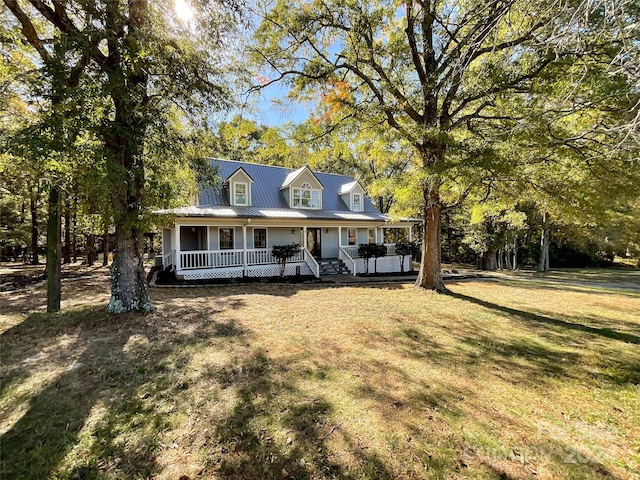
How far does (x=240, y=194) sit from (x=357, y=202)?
28.7 ft

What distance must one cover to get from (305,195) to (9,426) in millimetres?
16589

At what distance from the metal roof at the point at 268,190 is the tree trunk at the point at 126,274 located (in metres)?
8.45

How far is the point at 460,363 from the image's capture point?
15.8 feet

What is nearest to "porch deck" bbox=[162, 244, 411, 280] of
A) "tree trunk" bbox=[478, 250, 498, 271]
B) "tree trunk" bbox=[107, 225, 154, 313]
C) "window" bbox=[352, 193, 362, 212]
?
"window" bbox=[352, 193, 362, 212]

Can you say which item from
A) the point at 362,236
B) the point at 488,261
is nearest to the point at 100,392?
the point at 362,236

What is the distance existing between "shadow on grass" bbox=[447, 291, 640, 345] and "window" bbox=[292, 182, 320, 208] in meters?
11.3

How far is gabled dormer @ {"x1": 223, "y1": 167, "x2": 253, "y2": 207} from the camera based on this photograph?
16.0 meters

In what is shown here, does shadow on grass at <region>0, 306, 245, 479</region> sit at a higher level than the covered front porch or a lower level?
lower

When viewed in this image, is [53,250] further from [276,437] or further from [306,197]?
[306,197]

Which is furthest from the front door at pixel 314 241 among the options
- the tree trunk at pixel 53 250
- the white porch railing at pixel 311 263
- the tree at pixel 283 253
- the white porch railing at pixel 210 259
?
the tree trunk at pixel 53 250

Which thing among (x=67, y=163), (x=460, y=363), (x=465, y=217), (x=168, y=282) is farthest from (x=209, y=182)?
(x=465, y=217)

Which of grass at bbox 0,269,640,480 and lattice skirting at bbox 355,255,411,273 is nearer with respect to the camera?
grass at bbox 0,269,640,480

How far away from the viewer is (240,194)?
1645 centimetres

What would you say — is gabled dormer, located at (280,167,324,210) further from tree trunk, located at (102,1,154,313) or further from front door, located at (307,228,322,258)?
tree trunk, located at (102,1,154,313)
